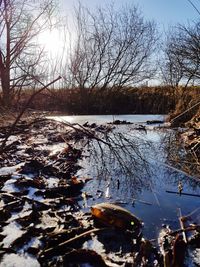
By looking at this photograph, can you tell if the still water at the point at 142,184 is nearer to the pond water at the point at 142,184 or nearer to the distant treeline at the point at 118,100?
the pond water at the point at 142,184

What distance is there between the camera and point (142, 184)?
3.51 meters

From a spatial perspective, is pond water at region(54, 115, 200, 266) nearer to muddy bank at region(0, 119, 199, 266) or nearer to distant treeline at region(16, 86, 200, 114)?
muddy bank at region(0, 119, 199, 266)

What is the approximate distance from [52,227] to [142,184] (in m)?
1.40

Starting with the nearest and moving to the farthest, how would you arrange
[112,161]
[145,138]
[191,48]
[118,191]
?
[118,191]
[112,161]
[145,138]
[191,48]

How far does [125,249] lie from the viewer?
2.03 m

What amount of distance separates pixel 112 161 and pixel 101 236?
8.32 feet

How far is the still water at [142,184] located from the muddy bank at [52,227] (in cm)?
18

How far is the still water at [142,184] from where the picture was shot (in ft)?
8.52

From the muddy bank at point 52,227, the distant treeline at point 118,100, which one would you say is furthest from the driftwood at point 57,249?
the distant treeline at point 118,100

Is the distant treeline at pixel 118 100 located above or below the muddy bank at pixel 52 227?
above

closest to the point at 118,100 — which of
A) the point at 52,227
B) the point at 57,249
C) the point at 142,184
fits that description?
the point at 142,184

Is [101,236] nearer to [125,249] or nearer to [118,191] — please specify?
[125,249]

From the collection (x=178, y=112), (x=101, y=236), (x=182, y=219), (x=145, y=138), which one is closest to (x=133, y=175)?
(x=182, y=219)

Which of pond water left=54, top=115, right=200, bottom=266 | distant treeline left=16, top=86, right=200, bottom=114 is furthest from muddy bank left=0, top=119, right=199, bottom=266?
distant treeline left=16, top=86, right=200, bottom=114
